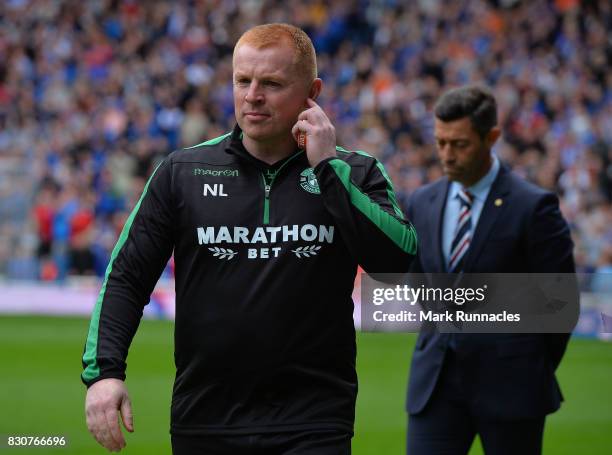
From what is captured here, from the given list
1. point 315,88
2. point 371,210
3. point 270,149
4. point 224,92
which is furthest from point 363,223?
point 224,92

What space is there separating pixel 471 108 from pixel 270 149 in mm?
1825

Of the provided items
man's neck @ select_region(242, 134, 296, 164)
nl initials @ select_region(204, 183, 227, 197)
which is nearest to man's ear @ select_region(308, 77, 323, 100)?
man's neck @ select_region(242, 134, 296, 164)

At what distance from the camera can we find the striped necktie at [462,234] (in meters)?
5.14

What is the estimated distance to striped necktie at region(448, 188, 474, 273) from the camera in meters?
5.14

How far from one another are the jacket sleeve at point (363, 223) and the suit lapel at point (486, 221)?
4.73 ft

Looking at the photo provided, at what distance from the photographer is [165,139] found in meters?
22.5

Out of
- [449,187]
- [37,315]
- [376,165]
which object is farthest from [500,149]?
[376,165]

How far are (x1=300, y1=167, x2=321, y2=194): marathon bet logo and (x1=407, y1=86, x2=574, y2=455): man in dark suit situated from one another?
1.51 m

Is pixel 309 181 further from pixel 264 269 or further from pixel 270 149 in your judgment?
pixel 264 269

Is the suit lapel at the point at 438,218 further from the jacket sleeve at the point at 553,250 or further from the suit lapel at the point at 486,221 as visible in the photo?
the jacket sleeve at the point at 553,250

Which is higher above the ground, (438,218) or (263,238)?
(438,218)

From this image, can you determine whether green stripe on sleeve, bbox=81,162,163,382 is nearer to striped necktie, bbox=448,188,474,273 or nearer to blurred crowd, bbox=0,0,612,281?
striped necktie, bbox=448,188,474,273

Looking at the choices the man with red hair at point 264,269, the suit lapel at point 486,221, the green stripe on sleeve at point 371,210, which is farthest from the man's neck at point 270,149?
the suit lapel at point 486,221

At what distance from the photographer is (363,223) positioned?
357 centimetres
